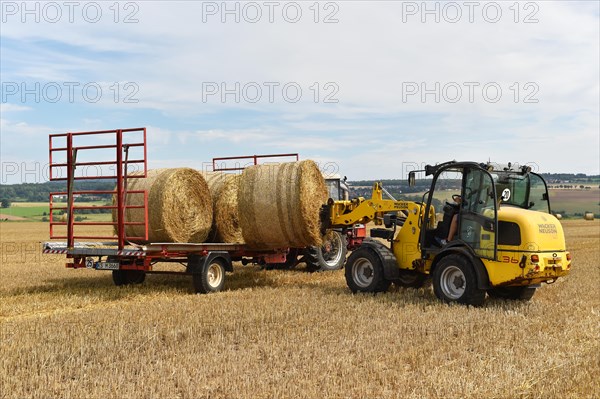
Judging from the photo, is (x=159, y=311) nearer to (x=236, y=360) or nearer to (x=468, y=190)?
(x=236, y=360)

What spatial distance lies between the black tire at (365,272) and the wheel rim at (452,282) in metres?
1.12

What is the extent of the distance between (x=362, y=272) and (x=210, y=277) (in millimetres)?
2757

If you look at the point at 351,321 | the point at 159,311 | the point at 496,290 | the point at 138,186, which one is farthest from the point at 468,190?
the point at 138,186

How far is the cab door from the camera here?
32.0ft

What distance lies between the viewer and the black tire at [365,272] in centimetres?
1109

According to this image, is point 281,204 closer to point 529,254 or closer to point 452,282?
point 452,282

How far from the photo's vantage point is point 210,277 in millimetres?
12164

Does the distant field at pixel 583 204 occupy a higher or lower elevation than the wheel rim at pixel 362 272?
higher

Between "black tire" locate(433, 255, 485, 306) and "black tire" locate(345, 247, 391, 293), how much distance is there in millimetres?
1049

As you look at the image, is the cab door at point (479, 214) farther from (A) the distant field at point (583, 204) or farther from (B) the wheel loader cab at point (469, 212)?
(A) the distant field at point (583, 204)

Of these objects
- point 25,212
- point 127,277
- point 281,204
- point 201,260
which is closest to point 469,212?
point 281,204

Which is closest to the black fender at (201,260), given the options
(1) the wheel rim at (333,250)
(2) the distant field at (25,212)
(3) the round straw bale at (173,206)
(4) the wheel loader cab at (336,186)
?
(3) the round straw bale at (173,206)

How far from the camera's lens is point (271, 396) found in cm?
536

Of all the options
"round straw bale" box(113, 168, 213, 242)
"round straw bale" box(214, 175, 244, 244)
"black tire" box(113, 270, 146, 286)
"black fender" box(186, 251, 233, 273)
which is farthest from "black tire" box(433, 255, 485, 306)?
"black tire" box(113, 270, 146, 286)
